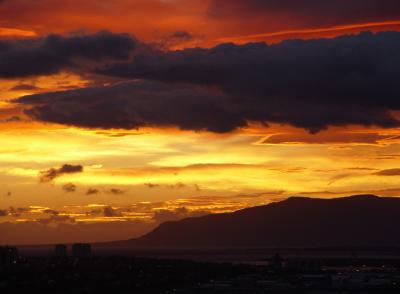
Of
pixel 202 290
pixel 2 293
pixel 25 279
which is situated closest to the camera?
pixel 2 293

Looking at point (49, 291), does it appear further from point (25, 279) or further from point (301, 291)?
point (301, 291)

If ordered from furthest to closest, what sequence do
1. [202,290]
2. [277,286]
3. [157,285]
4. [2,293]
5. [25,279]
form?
1. [25,279]
2. [157,285]
3. [277,286]
4. [202,290]
5. [2,293]

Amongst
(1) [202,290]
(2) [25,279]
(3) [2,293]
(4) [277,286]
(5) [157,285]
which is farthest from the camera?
(2) [25,279]

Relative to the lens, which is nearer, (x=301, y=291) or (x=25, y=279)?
(x=301, y=291)

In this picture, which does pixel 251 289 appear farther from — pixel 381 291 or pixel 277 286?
pixel 381 291

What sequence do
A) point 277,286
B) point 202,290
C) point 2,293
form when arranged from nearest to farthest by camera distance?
point 2,293, point 202,290, point 277,286

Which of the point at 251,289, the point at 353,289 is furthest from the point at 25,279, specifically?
the point at 353,289

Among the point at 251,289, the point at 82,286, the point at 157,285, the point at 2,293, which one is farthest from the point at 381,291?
the point at 2,293

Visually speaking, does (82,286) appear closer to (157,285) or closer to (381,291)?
(157,285)

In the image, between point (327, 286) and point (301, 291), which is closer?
point (301, 291)
